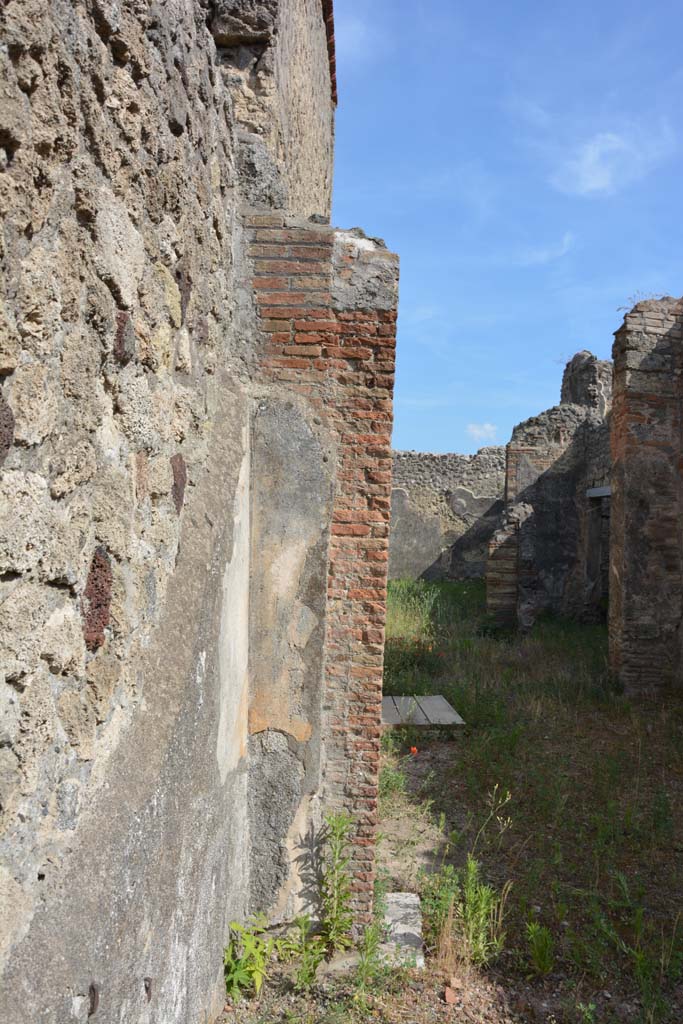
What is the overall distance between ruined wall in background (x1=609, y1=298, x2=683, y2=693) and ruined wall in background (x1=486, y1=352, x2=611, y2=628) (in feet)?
11.6

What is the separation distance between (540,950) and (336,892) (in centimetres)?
98

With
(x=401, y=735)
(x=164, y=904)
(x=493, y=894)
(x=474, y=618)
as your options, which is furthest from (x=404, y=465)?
(x=164, y=904)

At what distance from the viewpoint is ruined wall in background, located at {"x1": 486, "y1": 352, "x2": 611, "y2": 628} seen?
11.3m

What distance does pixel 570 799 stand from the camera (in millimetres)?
4930

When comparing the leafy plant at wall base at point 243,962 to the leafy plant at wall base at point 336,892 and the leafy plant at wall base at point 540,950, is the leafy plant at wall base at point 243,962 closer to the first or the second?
the leafy plant at wall base at point 336,892

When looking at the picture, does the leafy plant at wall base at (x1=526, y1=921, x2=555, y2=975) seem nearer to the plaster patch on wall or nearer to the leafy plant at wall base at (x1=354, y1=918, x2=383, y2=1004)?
the leafy plant at wall base at (x1=354, y1=918, x2=383, y2=1004)

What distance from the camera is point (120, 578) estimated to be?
66.6 inches

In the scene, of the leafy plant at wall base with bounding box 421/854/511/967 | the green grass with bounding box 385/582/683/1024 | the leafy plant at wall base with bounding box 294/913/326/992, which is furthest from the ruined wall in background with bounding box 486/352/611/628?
the leafy plant at wall base with bounding box 294/913/326/992

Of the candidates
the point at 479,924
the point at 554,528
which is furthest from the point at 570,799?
the point at 554,528

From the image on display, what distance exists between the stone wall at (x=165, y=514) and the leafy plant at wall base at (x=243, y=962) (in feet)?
0.61

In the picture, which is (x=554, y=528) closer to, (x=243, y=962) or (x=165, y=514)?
(x=243, y=962)

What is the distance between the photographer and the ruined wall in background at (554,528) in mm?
11336

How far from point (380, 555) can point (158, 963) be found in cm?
178

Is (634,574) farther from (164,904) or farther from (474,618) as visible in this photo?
(164,904)
